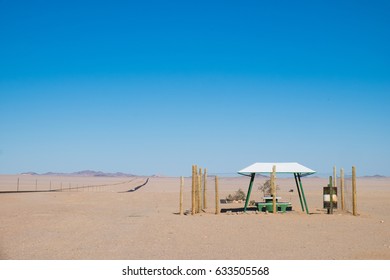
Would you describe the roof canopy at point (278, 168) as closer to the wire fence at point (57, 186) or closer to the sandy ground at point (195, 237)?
the sandy ground at point (195, 237)

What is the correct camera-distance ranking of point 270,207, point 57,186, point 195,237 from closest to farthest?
point 195,237 → point 270,207 → point 57,186

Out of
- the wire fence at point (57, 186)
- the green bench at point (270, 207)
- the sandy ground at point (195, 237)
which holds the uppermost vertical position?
the green bench at point (270, 207)

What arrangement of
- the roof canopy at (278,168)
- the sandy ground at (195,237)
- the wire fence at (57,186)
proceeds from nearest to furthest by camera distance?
1. the sandy ground at (195,237)
2. the roof canopy at (278,168)
3. the wire fence at (57,186)

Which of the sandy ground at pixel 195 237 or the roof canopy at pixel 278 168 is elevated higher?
the roof canopy at pixel 278 168

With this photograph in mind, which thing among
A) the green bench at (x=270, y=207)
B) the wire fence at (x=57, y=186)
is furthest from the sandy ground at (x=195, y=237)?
the wire fence at (x=57, y=186)

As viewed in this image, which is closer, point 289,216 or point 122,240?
point 122,240

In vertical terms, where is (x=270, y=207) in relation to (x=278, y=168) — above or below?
below

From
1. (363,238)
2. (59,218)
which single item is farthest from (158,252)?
(59,218)

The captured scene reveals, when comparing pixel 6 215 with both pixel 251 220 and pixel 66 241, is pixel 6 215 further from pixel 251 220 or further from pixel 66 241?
pixel 251 220

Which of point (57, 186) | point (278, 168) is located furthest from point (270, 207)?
point (57, 186)

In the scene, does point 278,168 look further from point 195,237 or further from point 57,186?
point 57,186
